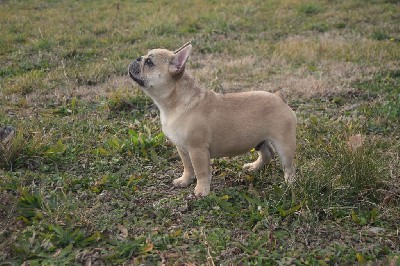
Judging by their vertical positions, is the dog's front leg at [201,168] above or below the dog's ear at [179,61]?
below

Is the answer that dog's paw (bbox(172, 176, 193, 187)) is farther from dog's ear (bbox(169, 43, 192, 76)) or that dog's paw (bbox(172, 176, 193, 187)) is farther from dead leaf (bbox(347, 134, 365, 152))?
dead leaf (bbox(347, 134, 365, 152))

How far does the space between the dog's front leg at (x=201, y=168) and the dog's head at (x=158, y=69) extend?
2.43 ft

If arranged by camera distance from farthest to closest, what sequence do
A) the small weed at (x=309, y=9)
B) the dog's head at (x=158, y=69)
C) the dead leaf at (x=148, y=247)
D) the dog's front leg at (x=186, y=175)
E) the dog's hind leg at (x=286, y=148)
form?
1. the small weed at (x=309, y=9)
2. the dog's front leg at (x=186, y=175)
3. the dog's hind leg at (x=286, y=148)
4. the dog's head at (x=158, y=69)
5. the dead leaf at (x=148, y=247)

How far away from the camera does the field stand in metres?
3.98

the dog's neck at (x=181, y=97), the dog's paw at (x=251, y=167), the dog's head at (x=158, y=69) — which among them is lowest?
the dog's paw at (x=251, y=167)

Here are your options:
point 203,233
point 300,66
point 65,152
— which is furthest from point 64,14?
point 203,233

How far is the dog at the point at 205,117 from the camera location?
4758 mm

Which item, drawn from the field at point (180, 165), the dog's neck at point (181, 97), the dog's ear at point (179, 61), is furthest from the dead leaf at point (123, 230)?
the dog's ear at point (179, 61)

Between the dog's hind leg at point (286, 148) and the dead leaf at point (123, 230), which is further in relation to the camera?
the dog's hind leg at point (286, 148)

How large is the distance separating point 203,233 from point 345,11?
11346 millimetres

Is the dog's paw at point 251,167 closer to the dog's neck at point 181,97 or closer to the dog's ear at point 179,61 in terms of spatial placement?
the dog's neck at point 181,97

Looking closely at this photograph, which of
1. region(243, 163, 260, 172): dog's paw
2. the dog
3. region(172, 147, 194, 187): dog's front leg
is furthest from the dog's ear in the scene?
region(243, 163, 260, 172): dog's paw

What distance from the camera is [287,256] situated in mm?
3881

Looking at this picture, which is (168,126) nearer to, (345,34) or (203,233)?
(203,233)
